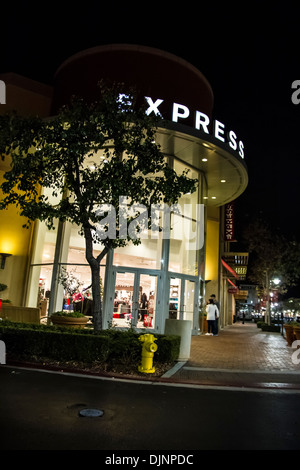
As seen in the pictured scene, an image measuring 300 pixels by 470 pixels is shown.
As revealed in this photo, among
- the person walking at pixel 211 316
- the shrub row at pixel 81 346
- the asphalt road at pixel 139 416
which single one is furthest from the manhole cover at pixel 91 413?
the person walking at pixel 211 316

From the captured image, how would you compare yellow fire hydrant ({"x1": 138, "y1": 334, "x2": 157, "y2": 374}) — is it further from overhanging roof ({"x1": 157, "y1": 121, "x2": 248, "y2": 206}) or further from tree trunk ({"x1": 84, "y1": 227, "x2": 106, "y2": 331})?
overhanging roof ({"x1": 157, "y1": 121, "x2": 248, "y2": 206})

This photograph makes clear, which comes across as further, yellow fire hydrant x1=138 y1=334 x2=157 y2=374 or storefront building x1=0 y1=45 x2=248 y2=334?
storefront building x1=0 y1=45 x2=248 y2=334

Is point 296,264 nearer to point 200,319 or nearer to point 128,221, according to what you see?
point 200,319

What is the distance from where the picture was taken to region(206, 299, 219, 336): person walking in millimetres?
16781

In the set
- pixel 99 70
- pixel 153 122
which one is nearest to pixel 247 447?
pixel 153 122

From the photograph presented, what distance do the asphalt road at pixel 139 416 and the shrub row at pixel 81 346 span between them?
1.26 metres

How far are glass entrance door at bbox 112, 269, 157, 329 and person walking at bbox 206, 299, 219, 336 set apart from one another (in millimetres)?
3408

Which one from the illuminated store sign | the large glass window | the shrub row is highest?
the illuminated store sign

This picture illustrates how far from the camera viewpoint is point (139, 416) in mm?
4699

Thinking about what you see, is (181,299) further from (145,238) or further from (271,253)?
(271,253)

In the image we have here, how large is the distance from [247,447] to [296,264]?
24.3 meters

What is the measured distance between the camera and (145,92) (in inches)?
597

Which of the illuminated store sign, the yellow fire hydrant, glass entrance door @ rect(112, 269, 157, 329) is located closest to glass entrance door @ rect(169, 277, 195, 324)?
glass entrance door @ rect(112, 269, 157, 329)
